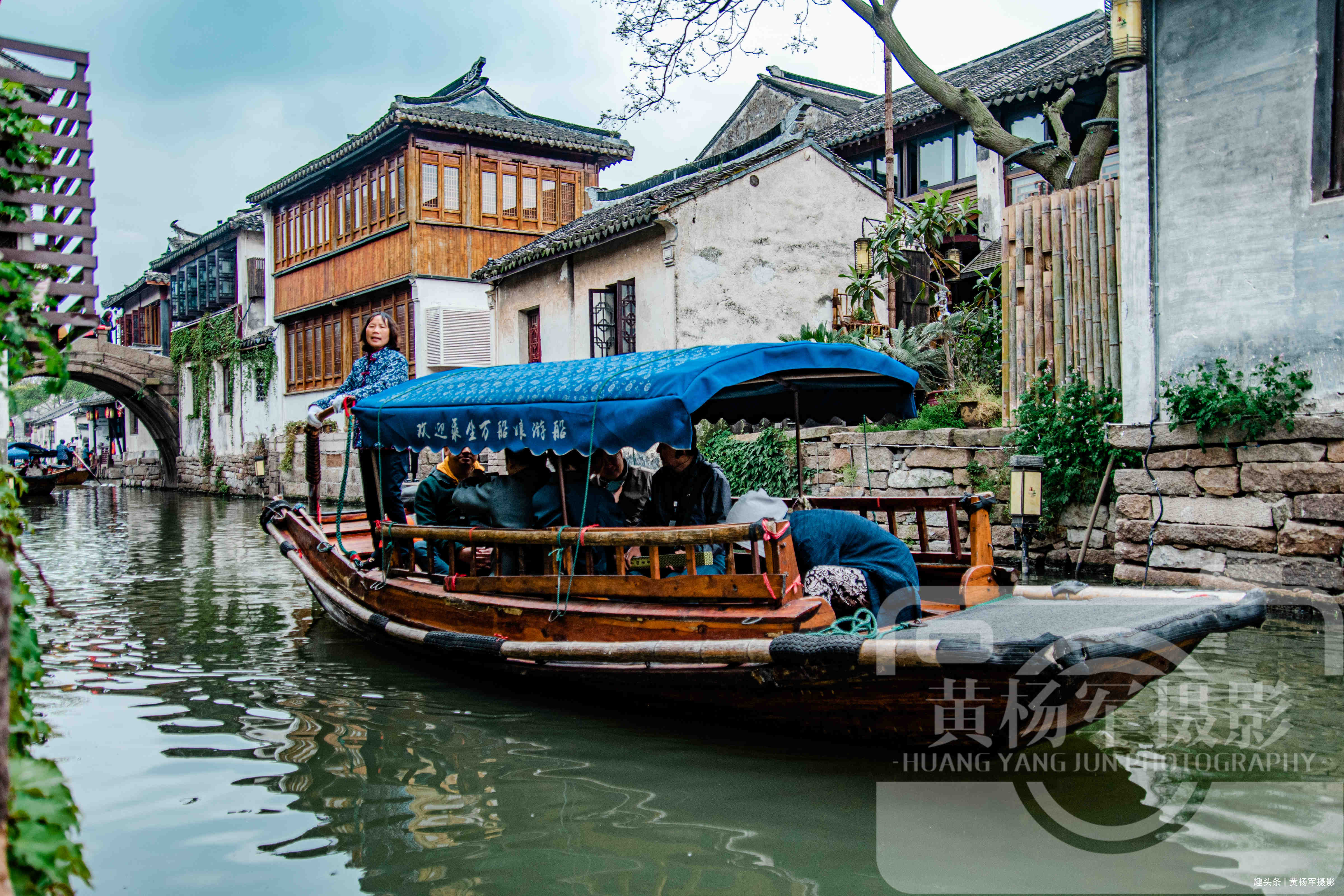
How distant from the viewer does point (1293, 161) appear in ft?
21.7

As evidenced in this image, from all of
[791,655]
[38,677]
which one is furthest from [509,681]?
[38,677]

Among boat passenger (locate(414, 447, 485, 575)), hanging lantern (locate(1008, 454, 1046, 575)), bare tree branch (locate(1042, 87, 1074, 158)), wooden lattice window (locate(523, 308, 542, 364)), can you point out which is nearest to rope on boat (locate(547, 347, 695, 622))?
boat passenger (locate(414, 447, 485, 575))

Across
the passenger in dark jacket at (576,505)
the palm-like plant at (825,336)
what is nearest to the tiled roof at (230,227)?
the palm-like plant at (825,336)

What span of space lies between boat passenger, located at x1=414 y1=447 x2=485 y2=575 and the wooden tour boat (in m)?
0.26

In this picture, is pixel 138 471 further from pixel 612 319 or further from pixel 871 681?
pixel 871 681

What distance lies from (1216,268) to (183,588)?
33.0ft

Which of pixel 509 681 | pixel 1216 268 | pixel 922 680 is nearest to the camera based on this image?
pixel 922 680

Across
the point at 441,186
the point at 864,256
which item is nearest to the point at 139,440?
the point at 441,186

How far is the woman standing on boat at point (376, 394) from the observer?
693 cm

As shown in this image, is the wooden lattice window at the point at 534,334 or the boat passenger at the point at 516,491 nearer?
the boat passenger at the point at 516,491

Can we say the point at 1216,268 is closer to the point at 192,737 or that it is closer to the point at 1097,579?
the point at 1097,579

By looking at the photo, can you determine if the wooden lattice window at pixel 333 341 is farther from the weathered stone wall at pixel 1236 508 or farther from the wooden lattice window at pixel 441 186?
the weathered stone wall at pixel 1236 508

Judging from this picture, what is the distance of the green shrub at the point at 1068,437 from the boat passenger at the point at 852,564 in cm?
411

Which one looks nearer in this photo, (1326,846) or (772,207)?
(1326,846)
